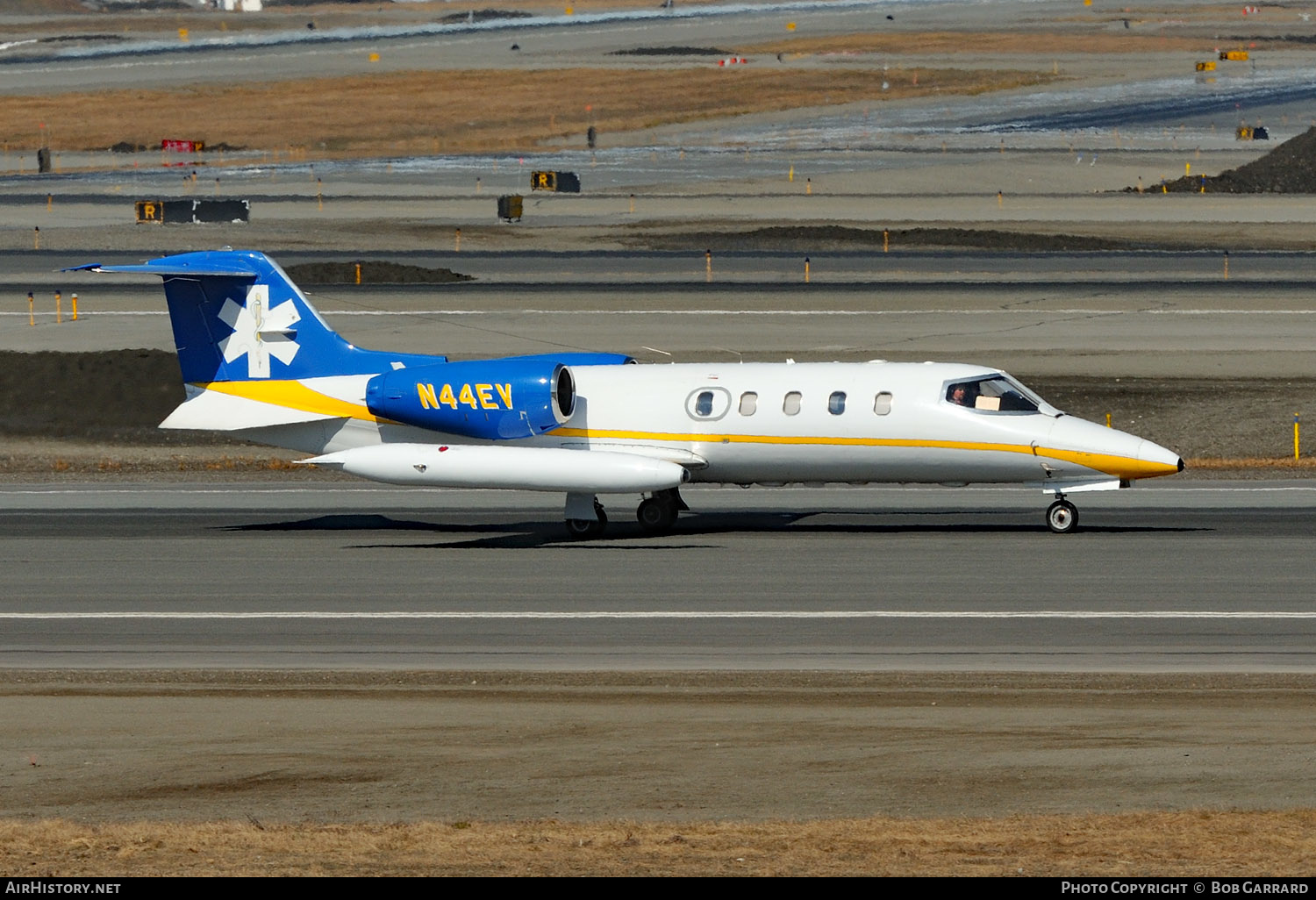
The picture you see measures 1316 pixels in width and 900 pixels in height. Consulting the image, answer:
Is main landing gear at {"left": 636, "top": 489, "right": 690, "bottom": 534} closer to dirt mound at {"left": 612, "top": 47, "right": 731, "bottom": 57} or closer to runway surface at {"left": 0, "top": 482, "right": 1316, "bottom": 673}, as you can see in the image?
runway surface at {"left": 0, "top": 482, "right": 1316, "bottom": 673}

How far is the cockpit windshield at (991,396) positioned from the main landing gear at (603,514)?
198 inches

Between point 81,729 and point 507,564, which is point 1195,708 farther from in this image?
point 507,564

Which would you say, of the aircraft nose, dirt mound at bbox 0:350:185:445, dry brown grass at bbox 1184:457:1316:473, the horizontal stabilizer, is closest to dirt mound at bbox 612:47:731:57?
dirt mound at bbox 0:350:185:445

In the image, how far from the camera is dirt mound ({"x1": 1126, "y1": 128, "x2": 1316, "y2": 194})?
297ft

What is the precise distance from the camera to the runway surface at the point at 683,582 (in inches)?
881

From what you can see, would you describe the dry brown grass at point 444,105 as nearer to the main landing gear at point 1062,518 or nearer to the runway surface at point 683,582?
the runway surface at point 683,582

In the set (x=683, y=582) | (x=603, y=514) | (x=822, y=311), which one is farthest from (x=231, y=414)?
(x=822, y=311)

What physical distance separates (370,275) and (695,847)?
178ft

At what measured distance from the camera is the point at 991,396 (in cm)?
3056

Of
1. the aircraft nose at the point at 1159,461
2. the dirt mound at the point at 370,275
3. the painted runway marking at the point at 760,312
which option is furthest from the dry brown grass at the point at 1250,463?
the dirt mound at the point at 370,275

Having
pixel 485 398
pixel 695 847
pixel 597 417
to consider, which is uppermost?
pixel 485 398

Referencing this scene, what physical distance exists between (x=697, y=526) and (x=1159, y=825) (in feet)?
64.9

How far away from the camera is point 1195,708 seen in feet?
60.7

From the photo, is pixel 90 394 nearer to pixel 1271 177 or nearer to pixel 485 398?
pixel 485 398
